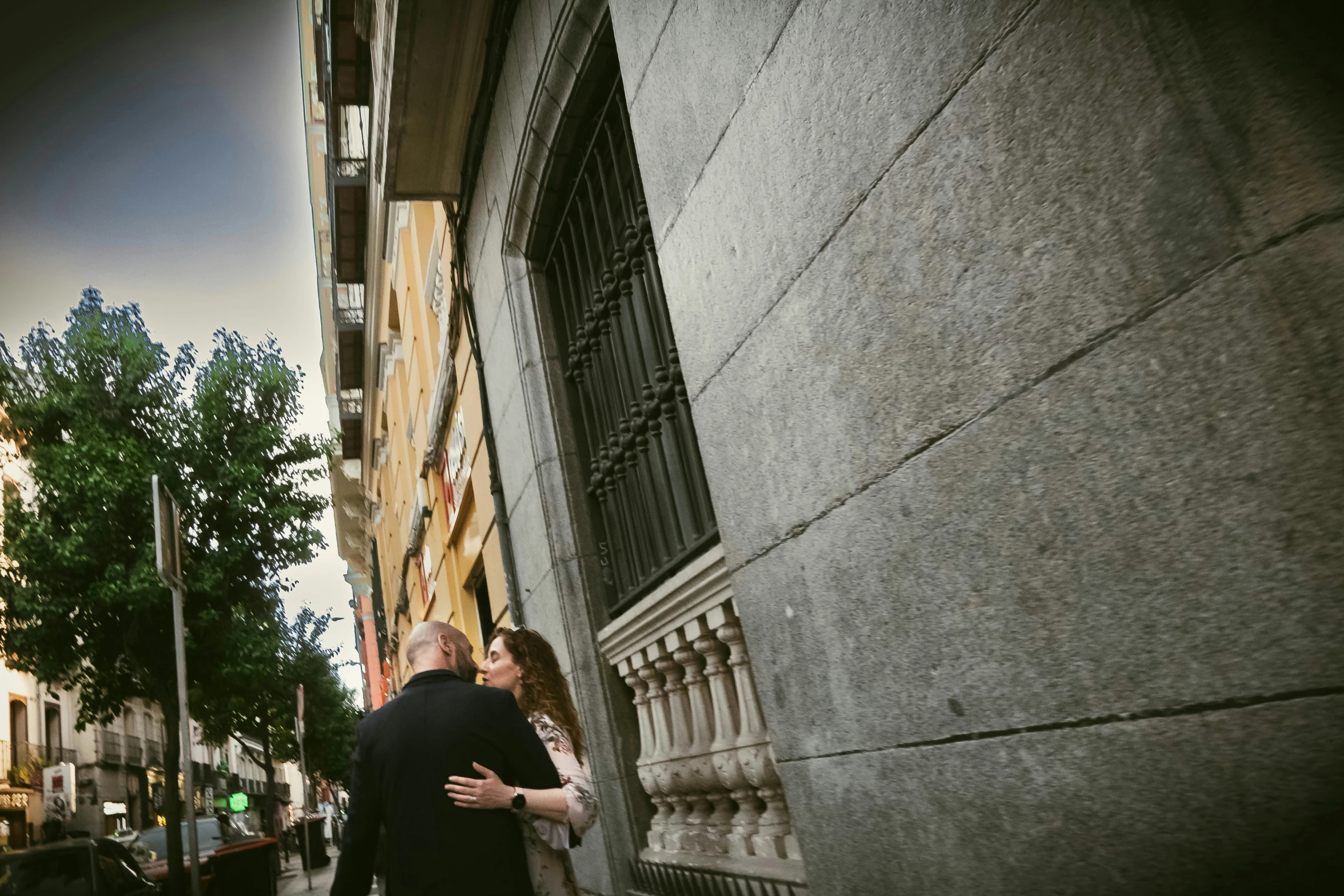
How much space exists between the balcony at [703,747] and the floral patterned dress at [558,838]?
65 centimetres

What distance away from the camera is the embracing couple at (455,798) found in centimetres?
290

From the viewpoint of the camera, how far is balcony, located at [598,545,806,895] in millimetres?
3680

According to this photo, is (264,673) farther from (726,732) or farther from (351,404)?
(726,732)

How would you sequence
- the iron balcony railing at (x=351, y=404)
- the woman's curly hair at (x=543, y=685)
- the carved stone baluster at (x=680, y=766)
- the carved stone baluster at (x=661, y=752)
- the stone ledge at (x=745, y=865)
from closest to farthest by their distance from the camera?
1. the stone ledge at (x=745, y=865)
2. the woman's curly hair at (x=543, y=685)
3. the carved stone baluster at (x=680, y=766)
4. the carved stone baluster at (x=661, y=752)
5. the iron balcony railing at (x=351, y=404)

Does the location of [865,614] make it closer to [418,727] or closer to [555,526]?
[418,727]

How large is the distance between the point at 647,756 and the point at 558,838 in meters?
1.88

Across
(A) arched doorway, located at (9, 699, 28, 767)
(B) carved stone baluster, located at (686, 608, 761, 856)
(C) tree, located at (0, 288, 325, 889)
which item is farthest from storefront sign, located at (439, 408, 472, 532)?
(A) arched doorway, located at (9, 699, 28, 767)

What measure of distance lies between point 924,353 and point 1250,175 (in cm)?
82

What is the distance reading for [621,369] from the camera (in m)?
5.14

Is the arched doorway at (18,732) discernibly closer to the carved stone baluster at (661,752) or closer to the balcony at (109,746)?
the balcony at (109,746)

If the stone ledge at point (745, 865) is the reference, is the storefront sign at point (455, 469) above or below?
above

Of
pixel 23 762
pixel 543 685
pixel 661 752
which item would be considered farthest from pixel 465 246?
pixel 23 762

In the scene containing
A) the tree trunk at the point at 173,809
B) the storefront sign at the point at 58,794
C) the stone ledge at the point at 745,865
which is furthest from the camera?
the storefront sign at the point at 58,794

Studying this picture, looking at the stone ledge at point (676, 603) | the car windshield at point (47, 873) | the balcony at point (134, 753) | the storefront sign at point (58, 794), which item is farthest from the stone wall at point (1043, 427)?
the balcony at point (134, 753)
